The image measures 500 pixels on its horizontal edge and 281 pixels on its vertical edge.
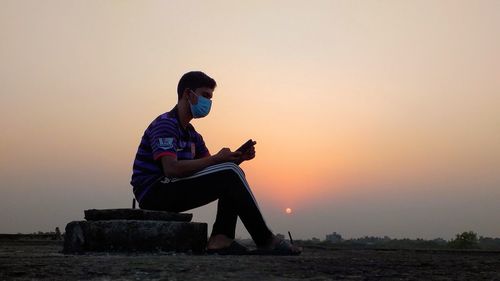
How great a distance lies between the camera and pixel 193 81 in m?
4.76

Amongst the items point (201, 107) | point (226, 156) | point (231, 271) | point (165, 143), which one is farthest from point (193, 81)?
point (231, 271)

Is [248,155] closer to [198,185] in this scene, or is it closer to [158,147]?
[198,185]

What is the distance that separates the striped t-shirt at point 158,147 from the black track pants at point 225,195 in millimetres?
159

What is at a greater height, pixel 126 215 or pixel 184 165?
pixel 184 165

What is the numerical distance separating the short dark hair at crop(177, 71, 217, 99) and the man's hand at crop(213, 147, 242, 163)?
32.6 inches

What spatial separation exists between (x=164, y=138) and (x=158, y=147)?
10 cm

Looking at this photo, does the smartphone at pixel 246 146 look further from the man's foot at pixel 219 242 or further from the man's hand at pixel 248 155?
the man's foot at pixel 219 242

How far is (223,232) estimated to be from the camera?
4.23 m

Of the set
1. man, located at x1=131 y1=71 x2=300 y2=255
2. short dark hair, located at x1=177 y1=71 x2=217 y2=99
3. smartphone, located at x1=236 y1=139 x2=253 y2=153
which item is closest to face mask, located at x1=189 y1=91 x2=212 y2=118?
short dark hair, located at x1=177 y1=71 x2=217 y2=99

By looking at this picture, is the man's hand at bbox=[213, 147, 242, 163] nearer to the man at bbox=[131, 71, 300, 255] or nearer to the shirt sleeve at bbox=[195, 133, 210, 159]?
the man at bbox=[131, 71, 300, 255]

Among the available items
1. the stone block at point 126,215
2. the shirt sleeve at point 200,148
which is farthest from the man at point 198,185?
the shirt sleeve at point 200,148

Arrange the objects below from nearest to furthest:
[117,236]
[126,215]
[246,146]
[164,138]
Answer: [117,236]
[126,215]
[164,138]
[246,146]

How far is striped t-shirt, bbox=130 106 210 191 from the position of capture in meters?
4.20

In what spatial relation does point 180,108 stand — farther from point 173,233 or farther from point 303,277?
point 303,277
